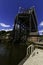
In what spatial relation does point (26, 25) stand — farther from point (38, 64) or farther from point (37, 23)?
point (38, 64)

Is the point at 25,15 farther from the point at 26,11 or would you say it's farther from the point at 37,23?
the point at 37,23

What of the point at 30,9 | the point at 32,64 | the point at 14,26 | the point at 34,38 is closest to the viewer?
the point at 32,64

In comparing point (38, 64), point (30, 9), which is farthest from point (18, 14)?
point (38, 64)

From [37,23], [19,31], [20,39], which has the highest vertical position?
[37,23]

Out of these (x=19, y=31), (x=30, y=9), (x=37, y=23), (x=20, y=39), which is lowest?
(x=20, y=39)

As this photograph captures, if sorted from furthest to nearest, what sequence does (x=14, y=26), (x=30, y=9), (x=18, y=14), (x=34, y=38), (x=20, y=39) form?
(x=14, y=26) → (x=20, y=39) → (x=18, y=14) → (x=30, y=9) → (x=34, y=38)

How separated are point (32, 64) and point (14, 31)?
31430mm

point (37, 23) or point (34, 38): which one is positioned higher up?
point (37, 23)

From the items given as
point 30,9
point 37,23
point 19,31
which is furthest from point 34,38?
point 37,23

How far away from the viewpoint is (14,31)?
118ft

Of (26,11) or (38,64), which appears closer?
(38,64)

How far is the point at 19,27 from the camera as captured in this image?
36875 millimetres

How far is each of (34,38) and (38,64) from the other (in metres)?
19.2

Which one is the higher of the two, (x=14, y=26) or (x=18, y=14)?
(x=18, y=14)
